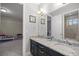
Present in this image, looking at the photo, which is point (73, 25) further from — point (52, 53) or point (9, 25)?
point (9, 25)

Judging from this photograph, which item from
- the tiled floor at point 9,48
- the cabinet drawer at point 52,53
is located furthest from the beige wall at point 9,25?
the cabinet drawer at point 52,53

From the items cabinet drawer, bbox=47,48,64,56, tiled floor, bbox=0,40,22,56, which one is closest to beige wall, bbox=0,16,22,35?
tiled floor, bbox=0,40,22,56

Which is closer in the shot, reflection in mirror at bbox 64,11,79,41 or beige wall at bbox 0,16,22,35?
reflection in mirror at bbox 64,11,79,41

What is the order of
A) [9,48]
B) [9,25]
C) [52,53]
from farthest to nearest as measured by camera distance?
1. [9,48]
2. [9,25]
3. [52,53]

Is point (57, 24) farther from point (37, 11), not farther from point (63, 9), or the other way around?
point (37, 11)

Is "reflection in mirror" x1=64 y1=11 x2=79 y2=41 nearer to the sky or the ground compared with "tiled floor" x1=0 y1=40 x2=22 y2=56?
nearer to the sky

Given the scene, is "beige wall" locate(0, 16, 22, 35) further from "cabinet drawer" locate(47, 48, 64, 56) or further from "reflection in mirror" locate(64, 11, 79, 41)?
"reflection in mirror" locate(64, 11, 79, 41)

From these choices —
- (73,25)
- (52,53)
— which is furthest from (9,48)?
(73,25)

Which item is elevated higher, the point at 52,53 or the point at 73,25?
the point at 73,25

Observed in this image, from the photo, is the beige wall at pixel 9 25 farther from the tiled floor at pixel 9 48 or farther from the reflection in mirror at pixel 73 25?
the reflection in mirror at pixel 73 25

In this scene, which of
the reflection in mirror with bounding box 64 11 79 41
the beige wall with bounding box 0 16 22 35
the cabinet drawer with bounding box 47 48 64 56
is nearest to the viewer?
the cabinet drawer with bounding box 47 48 64 56

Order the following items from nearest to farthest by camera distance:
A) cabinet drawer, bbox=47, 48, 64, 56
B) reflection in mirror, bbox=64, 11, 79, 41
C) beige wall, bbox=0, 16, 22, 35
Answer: cabinet drawer, bbox=47, 48, 64, 56
reflection in mirror, bbox=64, 11, 79, 41
beige wall, bbox=0, 16, 22, 35

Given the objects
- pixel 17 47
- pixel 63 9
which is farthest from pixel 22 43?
pixel 63 9

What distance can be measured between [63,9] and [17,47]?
145cm
